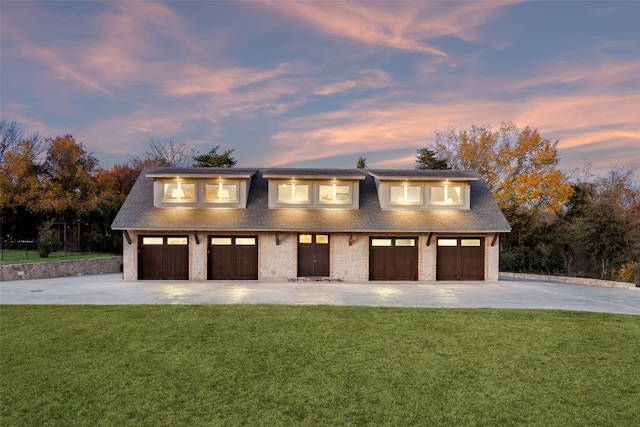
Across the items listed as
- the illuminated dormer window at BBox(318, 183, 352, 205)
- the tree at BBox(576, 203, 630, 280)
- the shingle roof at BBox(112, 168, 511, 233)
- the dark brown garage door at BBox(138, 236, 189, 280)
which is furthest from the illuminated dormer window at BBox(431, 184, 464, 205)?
the dark brown garage door at BBox(138, 236, 189, 280)

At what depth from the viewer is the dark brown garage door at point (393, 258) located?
2141 cm

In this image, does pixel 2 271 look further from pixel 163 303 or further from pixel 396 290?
pixel 396 290

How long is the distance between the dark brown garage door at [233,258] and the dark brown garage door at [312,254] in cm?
236

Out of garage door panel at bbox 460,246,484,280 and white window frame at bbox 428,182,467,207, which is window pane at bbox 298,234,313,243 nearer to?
white window frame at bbox 428,182,467,207

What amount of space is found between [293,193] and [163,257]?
24.3 feet

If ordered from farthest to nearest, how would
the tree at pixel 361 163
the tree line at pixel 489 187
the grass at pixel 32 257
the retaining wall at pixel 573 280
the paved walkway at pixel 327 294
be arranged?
1. the tree at pixel 361 163
2. the tree line at pixel 489 187
3. the grass at pixel 32 257
4. the retaining wall at pixel 573 280
5. the paved walkway at pixel 327 294

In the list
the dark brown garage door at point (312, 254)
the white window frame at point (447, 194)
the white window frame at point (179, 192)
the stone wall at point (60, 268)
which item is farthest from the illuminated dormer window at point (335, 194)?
the stone wall at point (60, 268)

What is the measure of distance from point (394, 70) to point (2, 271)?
78.0 ft

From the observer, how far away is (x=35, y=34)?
19.8 metres

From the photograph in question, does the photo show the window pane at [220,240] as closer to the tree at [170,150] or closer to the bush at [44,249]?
the bush at [44,249]

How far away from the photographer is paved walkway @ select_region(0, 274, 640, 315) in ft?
45.8

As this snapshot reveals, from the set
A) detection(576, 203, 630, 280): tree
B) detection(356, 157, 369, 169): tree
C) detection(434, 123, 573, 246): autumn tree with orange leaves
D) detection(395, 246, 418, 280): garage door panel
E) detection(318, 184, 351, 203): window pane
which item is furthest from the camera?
detection(356, 157, 369, 169): tree

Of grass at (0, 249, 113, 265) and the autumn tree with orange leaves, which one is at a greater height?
the autumn tree with orange leaves

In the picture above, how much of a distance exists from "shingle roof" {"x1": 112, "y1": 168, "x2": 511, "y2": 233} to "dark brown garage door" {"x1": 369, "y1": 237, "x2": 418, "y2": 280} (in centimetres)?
104
